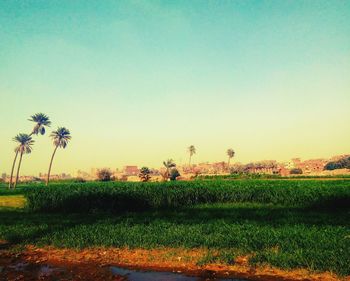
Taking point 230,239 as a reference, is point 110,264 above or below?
below

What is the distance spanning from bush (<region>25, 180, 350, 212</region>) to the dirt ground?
45.3ft

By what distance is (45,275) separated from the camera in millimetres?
8258

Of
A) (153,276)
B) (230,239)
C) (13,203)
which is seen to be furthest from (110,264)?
(13,203)

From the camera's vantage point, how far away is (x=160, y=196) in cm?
2573

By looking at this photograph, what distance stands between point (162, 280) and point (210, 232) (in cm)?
501

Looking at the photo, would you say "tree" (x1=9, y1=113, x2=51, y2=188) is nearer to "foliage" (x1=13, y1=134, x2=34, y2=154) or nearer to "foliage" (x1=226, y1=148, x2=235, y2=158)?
"foliage" (x1=13, y1=134, x2=34, y2=154)

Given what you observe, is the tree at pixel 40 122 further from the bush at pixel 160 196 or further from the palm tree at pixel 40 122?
the bush at pixel 160 196

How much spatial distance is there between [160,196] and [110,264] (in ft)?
54.9

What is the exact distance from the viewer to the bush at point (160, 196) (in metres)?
24.6

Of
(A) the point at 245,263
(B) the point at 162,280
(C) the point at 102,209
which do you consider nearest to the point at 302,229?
(A) the point at 245,263

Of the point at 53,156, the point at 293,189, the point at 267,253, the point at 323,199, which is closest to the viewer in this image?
the point at 267,253

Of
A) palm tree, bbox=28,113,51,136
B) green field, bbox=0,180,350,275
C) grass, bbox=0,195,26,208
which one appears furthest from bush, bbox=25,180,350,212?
palm tree, bbox=28,113,51,136

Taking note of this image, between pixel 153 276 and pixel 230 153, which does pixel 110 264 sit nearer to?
pixel 153 276

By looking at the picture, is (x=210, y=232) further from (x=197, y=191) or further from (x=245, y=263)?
(x=197, y=191)
